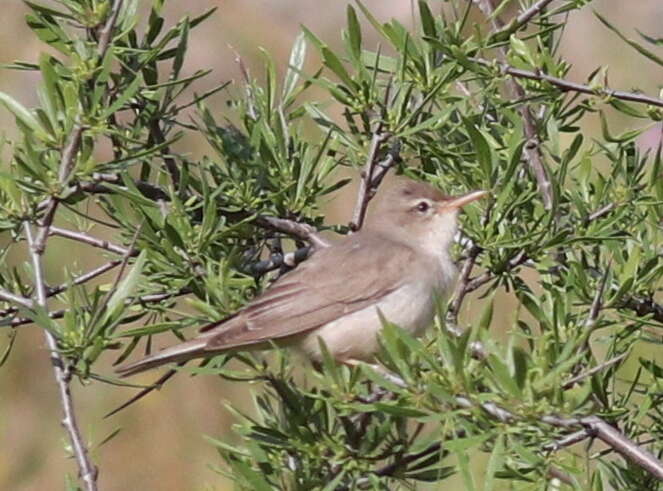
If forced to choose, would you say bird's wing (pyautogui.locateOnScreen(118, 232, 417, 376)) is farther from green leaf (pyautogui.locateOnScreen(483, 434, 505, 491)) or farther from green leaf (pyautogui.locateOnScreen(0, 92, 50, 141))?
green leaf (pyautogui.locateOnScreen(483, 434, 505, 491))

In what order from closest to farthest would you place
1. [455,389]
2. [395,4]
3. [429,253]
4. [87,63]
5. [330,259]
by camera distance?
[455,389] < [87,63] < [330,259] < [429,253] < [395,4]

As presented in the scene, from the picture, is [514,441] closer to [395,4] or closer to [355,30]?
[355,30]

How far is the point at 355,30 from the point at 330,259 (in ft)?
2.77

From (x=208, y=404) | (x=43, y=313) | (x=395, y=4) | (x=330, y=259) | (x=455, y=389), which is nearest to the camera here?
(x=455, y=389)

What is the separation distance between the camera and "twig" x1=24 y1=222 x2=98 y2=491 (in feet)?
5.62

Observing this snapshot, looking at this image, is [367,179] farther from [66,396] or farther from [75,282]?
[66,396]

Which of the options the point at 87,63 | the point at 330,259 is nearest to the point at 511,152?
the point at 87,63

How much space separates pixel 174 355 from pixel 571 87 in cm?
86

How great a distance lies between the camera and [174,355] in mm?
2373

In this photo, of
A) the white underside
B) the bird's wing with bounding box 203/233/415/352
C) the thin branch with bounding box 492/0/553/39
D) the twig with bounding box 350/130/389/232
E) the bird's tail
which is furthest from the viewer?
the white underside

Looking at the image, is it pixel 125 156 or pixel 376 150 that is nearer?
pixel 125 156

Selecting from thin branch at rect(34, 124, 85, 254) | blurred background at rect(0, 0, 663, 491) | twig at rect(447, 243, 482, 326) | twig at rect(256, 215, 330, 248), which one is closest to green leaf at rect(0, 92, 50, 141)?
thin branch at rect(34, 124, 85, 254)

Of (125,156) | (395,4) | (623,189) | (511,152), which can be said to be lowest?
(623,189)

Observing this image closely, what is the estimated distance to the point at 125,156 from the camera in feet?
6.66
